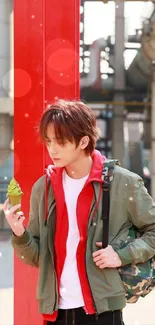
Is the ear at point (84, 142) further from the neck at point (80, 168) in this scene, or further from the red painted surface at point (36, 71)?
the red painted surface at point (36, 71)

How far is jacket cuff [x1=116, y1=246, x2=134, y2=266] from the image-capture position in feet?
4.19

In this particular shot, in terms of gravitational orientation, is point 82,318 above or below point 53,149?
below

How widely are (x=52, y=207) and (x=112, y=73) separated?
20.8 ft

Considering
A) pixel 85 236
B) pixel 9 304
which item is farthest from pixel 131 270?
pixel 9 304

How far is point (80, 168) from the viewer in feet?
4.34

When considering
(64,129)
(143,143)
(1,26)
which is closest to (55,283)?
(64,129)

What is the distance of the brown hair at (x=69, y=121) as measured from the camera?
1.20 meters

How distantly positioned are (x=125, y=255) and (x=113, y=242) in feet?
0.17

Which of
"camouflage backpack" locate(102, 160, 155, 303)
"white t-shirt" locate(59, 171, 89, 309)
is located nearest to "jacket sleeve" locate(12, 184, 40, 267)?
"white t-shirt" locate(59, 171, 89, 309)

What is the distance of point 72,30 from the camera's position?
1886mm

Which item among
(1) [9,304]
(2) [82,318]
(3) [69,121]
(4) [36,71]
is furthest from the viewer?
(1) [9,304]

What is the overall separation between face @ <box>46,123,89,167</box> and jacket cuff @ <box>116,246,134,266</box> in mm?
283

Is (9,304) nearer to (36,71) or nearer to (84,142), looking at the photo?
(36,71)

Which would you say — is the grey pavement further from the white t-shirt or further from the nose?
the nose
